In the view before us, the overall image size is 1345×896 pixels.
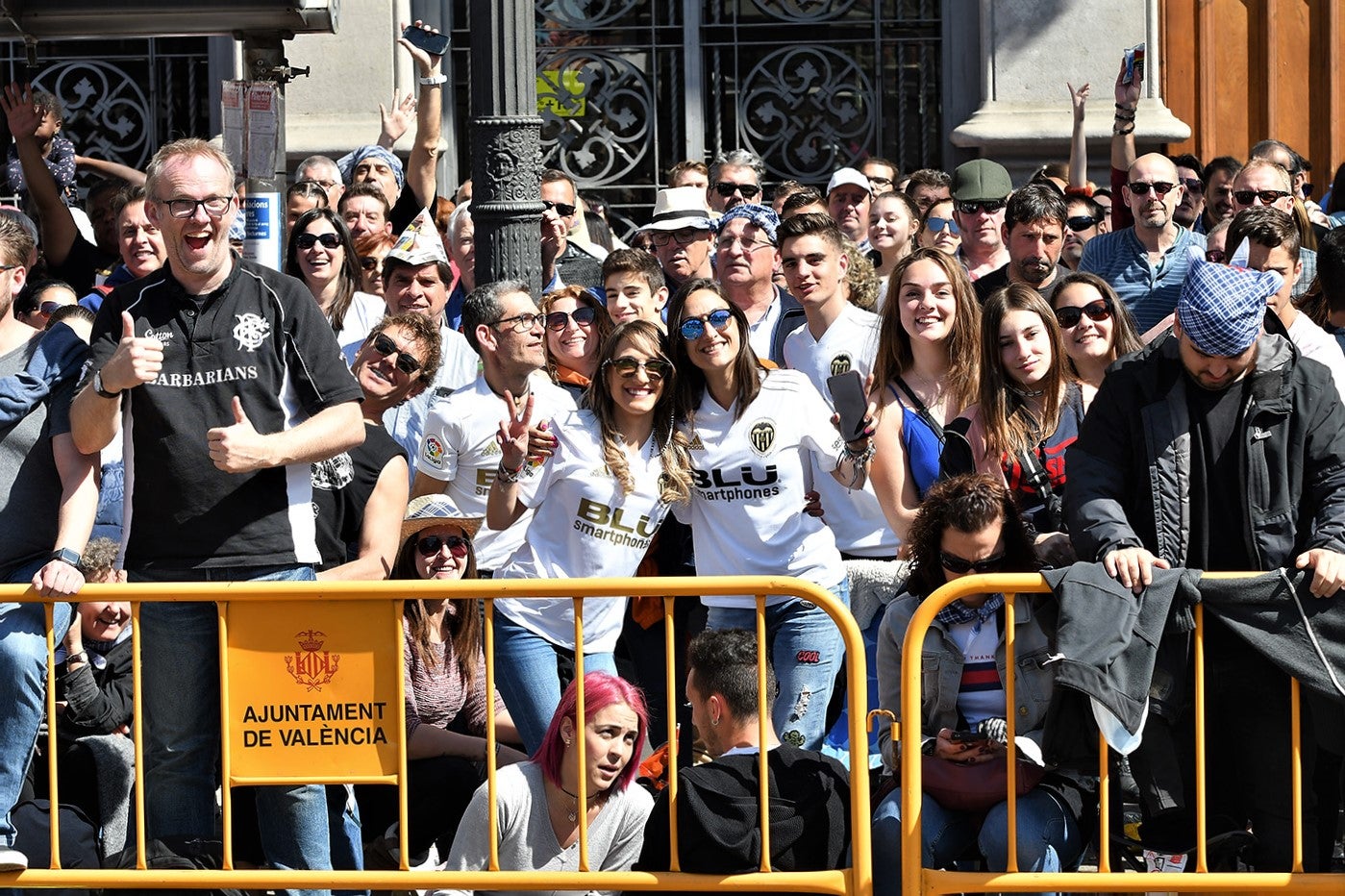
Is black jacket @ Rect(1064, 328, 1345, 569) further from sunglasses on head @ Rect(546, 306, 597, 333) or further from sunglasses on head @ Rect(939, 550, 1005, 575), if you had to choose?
sunglasses on head @ Rect(546, 306, 597, 333)

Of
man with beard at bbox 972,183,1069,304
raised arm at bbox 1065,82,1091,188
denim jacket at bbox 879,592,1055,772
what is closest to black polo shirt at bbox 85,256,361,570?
denim jacket at bbox 879,592,1055,772

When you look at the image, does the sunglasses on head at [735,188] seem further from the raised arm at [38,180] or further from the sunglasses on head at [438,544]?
the sunglasses on head at [438,544]

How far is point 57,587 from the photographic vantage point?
491 centimetres

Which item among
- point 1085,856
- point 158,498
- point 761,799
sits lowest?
point 1085,856

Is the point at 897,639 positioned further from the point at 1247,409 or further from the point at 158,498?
the point at 158,498

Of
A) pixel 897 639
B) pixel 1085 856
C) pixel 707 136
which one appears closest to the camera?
pixel 897 639

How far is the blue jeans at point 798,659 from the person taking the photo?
5801 millimetres

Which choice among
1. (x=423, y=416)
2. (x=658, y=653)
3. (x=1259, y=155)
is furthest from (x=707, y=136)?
(x=658, y=653)

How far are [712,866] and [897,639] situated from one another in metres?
0.82

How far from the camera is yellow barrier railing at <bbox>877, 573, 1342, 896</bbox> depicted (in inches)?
189

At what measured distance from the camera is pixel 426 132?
9.19m

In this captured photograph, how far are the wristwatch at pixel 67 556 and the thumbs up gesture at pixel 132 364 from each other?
0.50 metres

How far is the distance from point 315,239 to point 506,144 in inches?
34.9

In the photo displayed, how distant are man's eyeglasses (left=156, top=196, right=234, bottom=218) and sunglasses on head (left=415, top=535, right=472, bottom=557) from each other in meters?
1.62
